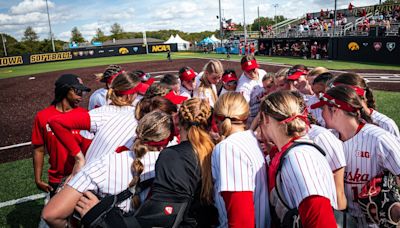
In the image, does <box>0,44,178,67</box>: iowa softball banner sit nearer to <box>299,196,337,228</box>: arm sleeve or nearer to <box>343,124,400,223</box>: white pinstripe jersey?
<box>343,124,400,223</box>: white pinstripe jersey

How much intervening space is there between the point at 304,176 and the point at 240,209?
45 centimetres

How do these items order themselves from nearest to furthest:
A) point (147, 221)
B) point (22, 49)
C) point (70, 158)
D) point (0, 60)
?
point (147, 221) → point (70, 158) → point (0, 60) → point (22, 49)

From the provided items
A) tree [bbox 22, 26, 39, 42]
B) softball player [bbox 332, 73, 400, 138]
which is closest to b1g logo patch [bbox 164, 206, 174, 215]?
softball player [bbox 332, 73, 400, 138]

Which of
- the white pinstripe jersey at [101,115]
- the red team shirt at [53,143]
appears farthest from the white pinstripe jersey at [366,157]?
the red team shirt at [53,143]

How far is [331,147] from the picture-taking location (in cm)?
237

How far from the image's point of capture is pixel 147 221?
2.02 meters

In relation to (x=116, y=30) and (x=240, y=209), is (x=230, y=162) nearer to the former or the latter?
(x=240, y=209)

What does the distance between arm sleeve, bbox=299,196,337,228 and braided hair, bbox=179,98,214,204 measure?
78 cm

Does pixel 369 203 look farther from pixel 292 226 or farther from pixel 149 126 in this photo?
pixel 149 126

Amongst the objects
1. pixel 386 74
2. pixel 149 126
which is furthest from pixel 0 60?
pixel 149 126

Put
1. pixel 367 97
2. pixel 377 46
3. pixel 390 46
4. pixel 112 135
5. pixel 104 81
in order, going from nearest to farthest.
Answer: pixel 112 135
pixel 367 97
pixel 104 81
pixel 390 46
pixel 377 46

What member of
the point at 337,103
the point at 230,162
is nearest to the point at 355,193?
the point at 337,103

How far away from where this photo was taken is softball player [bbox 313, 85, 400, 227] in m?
2.55

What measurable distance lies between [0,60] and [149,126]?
47872 mm
